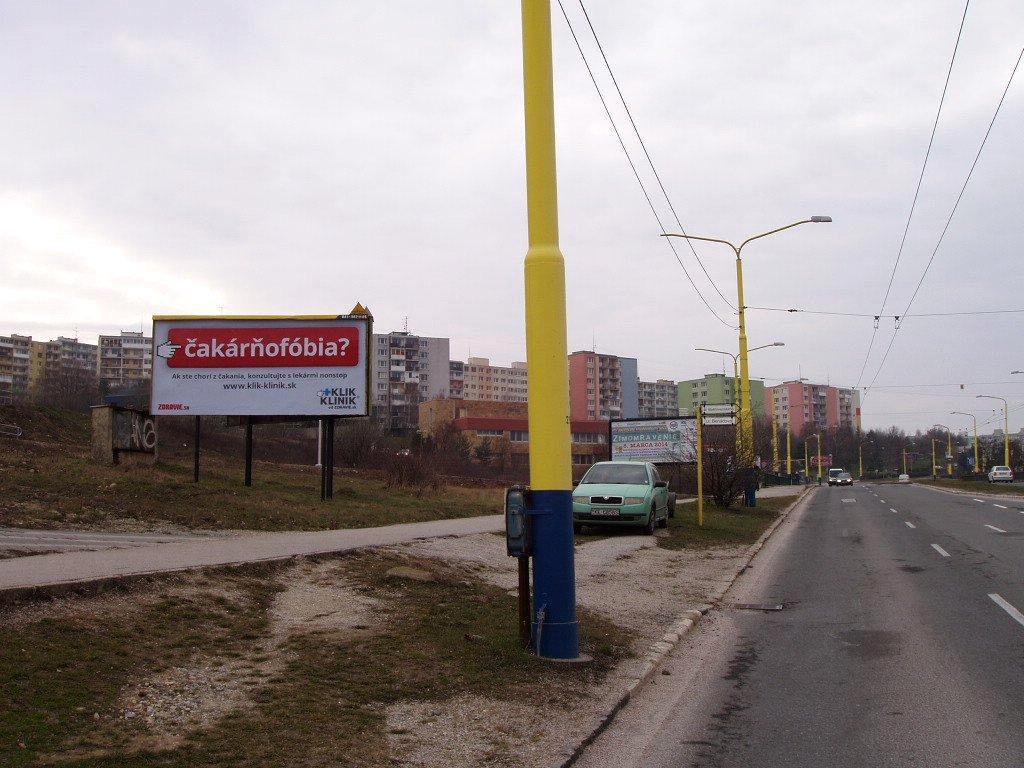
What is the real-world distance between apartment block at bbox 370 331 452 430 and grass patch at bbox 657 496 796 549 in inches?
3535

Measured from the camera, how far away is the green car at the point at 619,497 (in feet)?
57.5

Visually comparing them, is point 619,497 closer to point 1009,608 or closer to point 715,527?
point 715,527

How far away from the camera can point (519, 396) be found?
153m

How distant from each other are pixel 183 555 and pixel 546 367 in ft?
17.1

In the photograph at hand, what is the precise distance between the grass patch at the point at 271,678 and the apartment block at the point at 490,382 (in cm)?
13248

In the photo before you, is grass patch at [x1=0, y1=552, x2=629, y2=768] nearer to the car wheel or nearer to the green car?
the green car

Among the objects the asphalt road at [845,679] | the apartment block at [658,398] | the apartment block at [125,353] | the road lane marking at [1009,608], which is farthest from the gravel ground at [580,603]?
the apartment block at [658,398]

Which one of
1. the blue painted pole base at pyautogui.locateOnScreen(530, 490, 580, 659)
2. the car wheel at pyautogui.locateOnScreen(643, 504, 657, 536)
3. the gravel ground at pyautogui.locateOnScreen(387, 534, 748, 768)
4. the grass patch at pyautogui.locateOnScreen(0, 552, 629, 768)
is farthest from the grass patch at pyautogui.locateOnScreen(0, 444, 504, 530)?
the blue painted pole base at pyautogui.locateOnScreen(530, 490, 580, 659)

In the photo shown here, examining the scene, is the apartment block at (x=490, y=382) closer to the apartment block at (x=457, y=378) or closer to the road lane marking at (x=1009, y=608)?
the apartment block at (x=457, y=378)

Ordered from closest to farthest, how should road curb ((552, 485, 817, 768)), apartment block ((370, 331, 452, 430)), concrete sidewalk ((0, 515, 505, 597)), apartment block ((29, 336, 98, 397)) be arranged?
road curb ((552, 485, 817, 768)) → concrete sidewalk ((0, 515, 505, 597)) → apartment block ((370, 331, 452, 430)) → apartment block ((29, 336, 98, 397))

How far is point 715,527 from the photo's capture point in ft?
69.9

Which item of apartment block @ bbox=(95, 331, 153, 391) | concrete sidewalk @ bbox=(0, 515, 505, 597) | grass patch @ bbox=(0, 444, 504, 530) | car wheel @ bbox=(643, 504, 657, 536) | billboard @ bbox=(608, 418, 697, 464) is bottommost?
car wheel @ bbox=(643, 504, 657, 536)

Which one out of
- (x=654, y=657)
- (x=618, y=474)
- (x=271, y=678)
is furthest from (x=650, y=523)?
(x=271, y=678)

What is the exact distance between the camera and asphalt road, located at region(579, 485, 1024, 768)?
5043 mm
